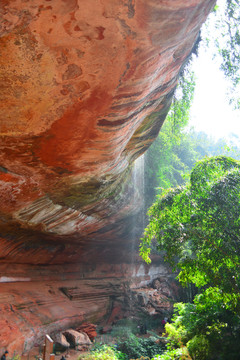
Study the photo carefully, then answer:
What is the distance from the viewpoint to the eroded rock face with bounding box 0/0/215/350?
274cm

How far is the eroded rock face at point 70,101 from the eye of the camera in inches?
108

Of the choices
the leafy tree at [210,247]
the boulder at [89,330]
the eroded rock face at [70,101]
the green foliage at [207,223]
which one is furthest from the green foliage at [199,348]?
the boulder at [89,330]

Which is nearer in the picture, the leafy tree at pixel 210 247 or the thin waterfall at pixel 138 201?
the leafy tree at pixel 210 247

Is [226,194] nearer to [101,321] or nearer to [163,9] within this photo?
[163,9]

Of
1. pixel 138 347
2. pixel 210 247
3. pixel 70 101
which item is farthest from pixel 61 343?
pixel 70 101

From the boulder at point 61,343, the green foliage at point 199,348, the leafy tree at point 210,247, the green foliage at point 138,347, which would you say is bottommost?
the green foliage at point 138,347

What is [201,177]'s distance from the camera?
24.2ft

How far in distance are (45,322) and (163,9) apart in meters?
10.0

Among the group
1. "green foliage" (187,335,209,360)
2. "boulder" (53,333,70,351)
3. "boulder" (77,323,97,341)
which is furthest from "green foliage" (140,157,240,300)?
"boulder" (77,323,97,341)

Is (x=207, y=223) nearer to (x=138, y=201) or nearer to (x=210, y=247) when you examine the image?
(x=210, y=247)

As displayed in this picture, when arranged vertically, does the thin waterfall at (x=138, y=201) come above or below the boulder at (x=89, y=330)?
above

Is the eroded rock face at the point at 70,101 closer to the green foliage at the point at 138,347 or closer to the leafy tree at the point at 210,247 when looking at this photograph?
the leafy tree at the point at 210,247

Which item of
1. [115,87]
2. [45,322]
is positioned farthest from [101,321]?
[115,87]

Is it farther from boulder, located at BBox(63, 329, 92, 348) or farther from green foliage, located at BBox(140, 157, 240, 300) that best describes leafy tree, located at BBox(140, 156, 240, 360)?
boulder, located at BBox(63, 329, 92, 348)
